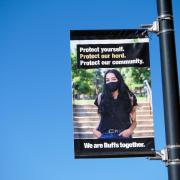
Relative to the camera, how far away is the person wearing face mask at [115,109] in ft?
16.0

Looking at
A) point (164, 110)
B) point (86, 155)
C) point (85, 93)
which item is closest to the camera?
point (164, 110)

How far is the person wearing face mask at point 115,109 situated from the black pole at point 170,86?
1460 mm

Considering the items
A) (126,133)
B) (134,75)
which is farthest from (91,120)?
(134,75)

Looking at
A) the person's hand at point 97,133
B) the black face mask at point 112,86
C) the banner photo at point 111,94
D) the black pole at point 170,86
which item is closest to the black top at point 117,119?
the banner photo at point 111,94

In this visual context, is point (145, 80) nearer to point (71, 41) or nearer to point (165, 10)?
point (71, 41)

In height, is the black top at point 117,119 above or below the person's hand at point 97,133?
above

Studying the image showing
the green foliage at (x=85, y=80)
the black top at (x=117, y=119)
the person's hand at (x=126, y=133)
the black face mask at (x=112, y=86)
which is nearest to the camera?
the black top at (x=117, y=119)

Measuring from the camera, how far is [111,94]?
5.35 m

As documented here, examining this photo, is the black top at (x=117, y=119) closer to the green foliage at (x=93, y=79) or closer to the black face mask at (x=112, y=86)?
the black face mask at (x=112, y=86)

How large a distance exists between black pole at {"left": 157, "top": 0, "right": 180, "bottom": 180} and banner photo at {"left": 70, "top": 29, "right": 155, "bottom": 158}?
1210 mm

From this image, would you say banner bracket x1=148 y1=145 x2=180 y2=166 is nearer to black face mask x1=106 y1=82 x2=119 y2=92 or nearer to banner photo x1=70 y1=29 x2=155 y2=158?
banner photo x1=70 y1=29 x2=155 y2=158

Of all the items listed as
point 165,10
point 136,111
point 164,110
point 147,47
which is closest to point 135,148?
point 136,111

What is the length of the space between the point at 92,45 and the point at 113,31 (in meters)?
0.39

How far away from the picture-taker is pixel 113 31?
519 cm
